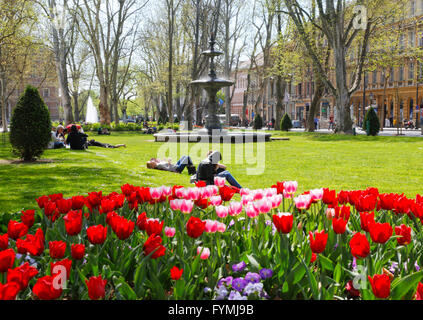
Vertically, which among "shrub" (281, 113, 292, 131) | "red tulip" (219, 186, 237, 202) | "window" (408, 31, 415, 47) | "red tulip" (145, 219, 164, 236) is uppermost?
"window" (408, 31, 415, 47)

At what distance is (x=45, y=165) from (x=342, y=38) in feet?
70.5

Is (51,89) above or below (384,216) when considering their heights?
above

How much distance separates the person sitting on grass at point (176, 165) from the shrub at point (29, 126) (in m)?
3.14

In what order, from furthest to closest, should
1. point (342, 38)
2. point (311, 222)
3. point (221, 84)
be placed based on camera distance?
point (342, 38)
point (221, 84)
point (311, 222)

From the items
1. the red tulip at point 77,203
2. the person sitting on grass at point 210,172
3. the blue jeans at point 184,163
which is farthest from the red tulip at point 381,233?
the blue jeans at point 184,163

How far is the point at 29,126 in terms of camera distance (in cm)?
1260

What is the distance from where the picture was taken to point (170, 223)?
3.65m

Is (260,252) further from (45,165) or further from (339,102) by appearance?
(339,102)

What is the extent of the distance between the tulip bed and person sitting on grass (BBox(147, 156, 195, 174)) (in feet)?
25.1

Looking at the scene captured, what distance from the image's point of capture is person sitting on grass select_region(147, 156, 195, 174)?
→ 11369 mm

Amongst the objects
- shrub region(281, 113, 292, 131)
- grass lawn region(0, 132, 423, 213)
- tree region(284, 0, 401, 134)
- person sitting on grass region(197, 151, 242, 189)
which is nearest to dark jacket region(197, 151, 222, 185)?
person sitting on grass region(197, 151, 242, 189)

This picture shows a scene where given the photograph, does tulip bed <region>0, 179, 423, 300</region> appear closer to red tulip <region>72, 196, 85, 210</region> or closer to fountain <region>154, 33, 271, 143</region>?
red tulip <region>72, 196, 85, 210</region>

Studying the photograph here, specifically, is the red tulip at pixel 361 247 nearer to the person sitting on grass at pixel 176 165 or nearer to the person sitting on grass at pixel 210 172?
the person sitting on grass at pixel 210 172
